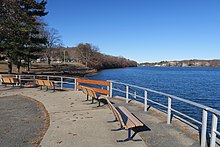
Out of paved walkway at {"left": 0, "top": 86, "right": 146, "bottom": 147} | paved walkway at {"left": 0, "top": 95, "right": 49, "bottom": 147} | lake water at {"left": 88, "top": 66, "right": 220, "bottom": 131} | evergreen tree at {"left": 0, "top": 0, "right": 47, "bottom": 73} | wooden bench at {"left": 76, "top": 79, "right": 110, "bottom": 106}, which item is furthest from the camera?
evergreen tree at {"left": 0, "top": 0, "right": 47, "bottom": 73}

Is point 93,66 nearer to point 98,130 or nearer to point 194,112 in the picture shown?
point 194,112

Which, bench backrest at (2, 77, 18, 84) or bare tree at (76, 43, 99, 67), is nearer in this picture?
bench backrest at (2, 77, 18, 84)

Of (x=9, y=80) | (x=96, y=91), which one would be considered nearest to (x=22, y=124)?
(x=96, y=91)

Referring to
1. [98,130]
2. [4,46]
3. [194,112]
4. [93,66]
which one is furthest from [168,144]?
[93,66]

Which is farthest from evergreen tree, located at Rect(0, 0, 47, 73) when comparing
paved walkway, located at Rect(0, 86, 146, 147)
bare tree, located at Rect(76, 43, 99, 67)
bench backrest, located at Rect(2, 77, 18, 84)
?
bare tree, located at Rect(76, 43, 99, 67)

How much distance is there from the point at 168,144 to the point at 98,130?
6.74 feet

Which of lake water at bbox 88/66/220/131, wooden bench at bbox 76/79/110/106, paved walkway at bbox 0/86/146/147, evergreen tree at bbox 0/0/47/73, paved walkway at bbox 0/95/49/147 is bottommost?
lake water at bbox 88/66/220/131

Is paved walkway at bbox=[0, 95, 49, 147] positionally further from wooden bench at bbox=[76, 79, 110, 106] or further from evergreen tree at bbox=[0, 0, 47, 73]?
evergreen tree at bbox=[0, 0, 47, 73]

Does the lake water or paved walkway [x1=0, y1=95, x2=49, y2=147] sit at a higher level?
paved walkway [x1=0, y1=95, x2=49, y2=147]

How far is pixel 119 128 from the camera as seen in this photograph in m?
6.31

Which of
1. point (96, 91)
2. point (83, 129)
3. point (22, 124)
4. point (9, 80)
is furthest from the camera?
point (9, 80)

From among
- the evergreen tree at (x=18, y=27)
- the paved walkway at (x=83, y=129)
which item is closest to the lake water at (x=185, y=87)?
the paved walkway at (x=83, y=129)

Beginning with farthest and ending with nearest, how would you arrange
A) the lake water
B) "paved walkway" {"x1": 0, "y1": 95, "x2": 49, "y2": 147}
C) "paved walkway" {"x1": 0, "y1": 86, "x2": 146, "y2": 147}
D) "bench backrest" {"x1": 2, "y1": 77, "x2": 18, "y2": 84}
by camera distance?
the lake water → "bench backrest" {"x1": 2, "y1": 77, "x2": 18, "y2": 84} → "paved walkway" {"x1": 0, "y1": 95, "x2": 49, "y2": 147} → "paved walkway" {"x1": 0, "y1": 86, "x2": 146, "y2": 147}

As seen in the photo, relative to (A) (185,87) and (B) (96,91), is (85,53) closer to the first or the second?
(A) (185,87)
